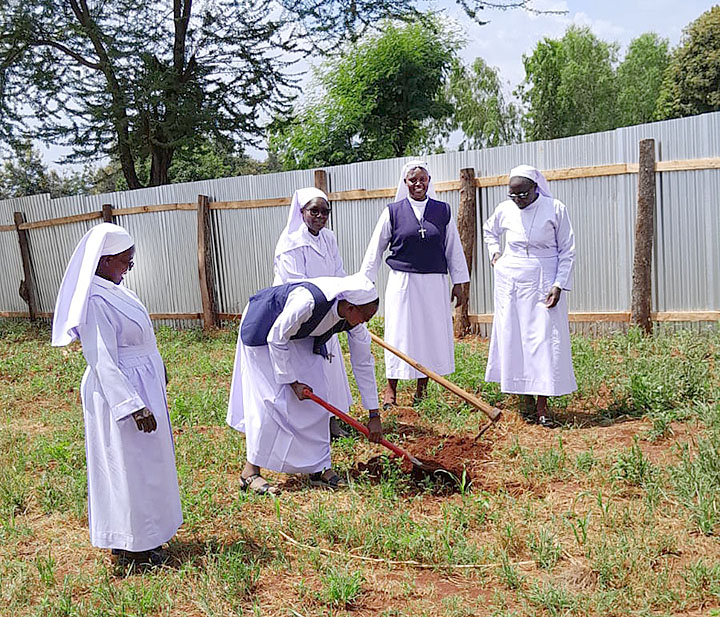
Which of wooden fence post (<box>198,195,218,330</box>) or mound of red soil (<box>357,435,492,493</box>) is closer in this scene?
mound of red soil (<box>357,435,492,493</box>)

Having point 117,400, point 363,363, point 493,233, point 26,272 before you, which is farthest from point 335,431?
point 26,272

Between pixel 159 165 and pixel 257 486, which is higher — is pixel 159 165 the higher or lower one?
the higher one

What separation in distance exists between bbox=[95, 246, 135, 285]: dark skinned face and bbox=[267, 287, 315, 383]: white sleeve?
92 cm

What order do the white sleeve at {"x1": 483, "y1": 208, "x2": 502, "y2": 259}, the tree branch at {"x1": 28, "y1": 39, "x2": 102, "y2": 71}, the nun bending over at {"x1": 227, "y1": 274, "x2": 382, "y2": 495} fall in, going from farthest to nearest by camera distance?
the tree branch at {"x1": 28, "y1": 39, "x2": 102, "y2": 71}, the white sleeve at {"x1": 483, "y1": 208, "x2": 502, "y2": 259}, the nun bending over at {"x1": 227, "y1": 274, "x2": 382, "y2": 495}

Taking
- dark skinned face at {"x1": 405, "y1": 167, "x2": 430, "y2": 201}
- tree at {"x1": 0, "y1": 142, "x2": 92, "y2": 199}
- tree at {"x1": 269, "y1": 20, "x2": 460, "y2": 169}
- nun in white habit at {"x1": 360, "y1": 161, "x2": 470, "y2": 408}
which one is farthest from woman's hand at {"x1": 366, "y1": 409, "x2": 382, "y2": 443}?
tree at {"x1": 0, "y1": 142, "x2": 92, "y2": 199}

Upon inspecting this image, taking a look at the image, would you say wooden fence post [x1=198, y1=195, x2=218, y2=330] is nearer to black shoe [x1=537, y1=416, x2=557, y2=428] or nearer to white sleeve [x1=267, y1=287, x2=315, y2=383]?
black shoe [x1=537, y1=416, x2=557, y2=428]

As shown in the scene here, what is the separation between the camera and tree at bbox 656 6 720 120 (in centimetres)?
2784

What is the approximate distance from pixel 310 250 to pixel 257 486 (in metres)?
1.86

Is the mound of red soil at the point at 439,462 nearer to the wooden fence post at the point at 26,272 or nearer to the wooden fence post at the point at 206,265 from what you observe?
the wooden fence post at the point at 206,265

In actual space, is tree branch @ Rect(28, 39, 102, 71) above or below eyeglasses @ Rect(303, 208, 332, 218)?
above

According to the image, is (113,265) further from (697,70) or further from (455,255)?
(697,70)

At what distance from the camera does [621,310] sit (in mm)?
8047

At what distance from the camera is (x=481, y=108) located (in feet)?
125

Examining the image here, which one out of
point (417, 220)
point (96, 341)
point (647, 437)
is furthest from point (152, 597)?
point (417, 220)
